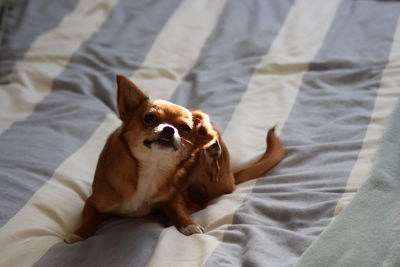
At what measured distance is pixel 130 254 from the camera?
1.06 m

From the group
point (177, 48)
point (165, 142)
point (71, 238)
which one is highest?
point (165, 142)

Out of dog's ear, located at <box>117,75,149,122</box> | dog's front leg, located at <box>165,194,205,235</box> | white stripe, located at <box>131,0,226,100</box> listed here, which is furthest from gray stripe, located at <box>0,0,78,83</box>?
dog's front leg, located at <box>165,194,205,235</box>

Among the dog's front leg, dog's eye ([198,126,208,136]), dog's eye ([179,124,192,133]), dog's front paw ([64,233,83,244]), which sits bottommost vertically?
dog's front paw ([64,233,83,244])

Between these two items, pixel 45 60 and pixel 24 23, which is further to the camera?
pixel 24 23

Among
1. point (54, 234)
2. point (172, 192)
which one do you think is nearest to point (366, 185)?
point (172, 192)

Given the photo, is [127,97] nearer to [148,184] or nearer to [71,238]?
[148,184]

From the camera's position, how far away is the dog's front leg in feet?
3.78

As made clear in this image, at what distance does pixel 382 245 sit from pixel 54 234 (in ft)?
2.22

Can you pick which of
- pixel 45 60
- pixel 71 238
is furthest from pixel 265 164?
pixel 45 60

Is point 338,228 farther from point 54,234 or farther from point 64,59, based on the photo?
point 64,59

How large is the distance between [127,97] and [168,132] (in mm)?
161

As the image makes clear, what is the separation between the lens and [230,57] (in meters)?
1.87

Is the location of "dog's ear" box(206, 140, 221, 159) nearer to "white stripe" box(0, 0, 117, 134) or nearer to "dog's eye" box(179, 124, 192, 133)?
"dog's eye" box(179, 124, 192, 133)

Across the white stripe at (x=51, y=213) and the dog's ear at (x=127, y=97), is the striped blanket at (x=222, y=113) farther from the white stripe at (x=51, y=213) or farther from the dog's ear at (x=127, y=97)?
the dog's ear at (x=127, y=97)
